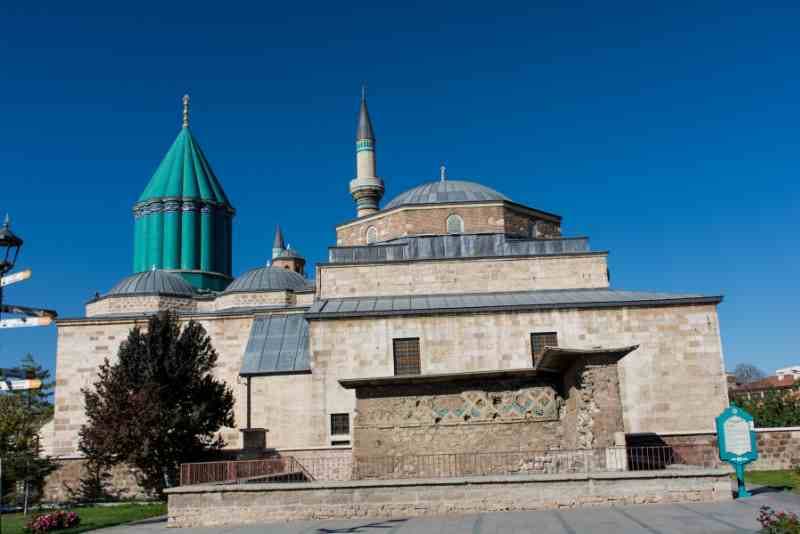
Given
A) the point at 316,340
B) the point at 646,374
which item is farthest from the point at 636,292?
the point at 316,340

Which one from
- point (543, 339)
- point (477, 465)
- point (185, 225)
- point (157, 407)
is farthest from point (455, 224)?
point (185, 225)

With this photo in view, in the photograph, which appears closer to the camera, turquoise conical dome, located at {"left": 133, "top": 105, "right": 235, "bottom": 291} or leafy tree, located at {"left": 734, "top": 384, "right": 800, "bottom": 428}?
leafy tree, located at {"left": 734, "top": 384, "right": 800, "bottom": 428}

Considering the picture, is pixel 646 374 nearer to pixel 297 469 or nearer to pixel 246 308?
pixel 297 469

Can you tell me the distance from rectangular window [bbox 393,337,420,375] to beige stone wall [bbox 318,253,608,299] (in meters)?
2.80

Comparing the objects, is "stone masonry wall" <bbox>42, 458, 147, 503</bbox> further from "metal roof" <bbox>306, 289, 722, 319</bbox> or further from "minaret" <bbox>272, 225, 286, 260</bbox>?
"minaret" <bbox>272, 225, 286, 260</bbox>

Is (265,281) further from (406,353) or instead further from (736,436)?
(736,436)

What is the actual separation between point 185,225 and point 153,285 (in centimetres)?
622

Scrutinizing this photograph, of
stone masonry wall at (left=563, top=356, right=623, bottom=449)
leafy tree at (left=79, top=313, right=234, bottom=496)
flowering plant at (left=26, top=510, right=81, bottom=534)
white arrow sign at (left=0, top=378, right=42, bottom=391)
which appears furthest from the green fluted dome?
white arrow sign at (left=0, top=378, right=42, bottom=391)

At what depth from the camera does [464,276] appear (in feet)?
79.2

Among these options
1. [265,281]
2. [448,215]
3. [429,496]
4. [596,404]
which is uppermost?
[448,215]

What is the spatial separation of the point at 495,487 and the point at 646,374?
10.7 metres

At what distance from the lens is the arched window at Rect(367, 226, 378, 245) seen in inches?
1049

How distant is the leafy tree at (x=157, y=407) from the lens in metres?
19.1

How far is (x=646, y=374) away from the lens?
21.2 metres
